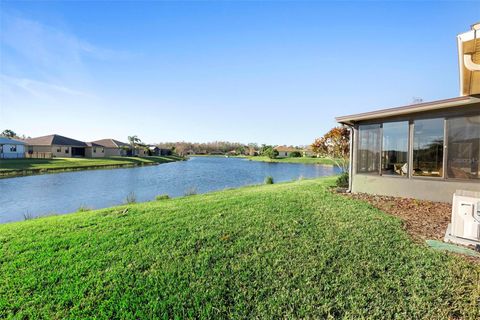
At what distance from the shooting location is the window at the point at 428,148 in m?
6.65

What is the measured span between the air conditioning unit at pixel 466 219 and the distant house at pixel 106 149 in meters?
46.7

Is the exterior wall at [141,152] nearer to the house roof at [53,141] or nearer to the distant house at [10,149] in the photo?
the house roof at [53,141]

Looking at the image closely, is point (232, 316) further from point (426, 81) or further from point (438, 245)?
point (426, 81)

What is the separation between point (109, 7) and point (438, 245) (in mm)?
12026

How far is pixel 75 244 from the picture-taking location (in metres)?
4.09

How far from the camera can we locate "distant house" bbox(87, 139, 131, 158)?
41.7 meters

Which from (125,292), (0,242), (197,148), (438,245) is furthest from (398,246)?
(197,148)

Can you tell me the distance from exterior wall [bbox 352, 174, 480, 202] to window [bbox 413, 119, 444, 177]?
283 mm

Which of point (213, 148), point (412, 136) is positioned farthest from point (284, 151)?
point (412, 136)

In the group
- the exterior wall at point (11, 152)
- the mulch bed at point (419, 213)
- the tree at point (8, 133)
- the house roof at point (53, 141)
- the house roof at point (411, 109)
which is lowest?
the mulch bed at point (419, 213)

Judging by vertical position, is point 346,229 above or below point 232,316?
above

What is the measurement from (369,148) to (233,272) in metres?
6.87

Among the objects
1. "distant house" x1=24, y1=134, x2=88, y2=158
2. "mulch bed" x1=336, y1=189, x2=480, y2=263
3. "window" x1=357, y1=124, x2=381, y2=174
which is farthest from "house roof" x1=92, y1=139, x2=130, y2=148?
"mulch bed" x1=336, y1=189, x2=480, y2=263

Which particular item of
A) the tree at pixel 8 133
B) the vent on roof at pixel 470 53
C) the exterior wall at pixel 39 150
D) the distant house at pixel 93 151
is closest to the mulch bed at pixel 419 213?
the vent on roof at pixel 470 53
